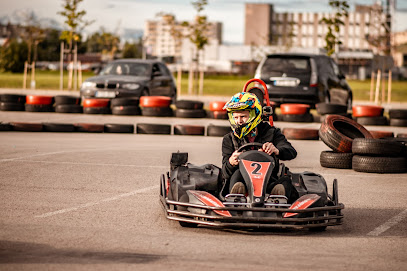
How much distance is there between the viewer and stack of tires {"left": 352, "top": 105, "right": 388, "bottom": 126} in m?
18.5

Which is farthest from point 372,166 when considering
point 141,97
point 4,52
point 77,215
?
point 4,52

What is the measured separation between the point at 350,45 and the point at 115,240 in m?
183

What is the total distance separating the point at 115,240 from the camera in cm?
566

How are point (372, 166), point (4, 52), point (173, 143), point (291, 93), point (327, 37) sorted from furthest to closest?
point (4, 52)
point (327, 37)
point (291, 93)
point (173, 143)
point (372, 166)

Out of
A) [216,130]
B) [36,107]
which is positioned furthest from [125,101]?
Result: [216,130]

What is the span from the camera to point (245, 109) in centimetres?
A: 683

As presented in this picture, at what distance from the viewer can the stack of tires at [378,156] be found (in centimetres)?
1018

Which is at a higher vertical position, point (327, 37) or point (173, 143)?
point (327, 37)

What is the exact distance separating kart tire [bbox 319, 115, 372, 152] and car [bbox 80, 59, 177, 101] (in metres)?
10.2

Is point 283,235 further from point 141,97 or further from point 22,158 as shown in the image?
point 141,97

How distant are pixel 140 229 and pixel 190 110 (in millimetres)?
13577

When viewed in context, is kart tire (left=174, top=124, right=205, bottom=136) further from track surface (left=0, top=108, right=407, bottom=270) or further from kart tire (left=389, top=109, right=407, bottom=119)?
kart tire (left=389, top=109, right=407, bottom=119)

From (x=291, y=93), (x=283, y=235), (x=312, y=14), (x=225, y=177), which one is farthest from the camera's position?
(x=312, y=14)

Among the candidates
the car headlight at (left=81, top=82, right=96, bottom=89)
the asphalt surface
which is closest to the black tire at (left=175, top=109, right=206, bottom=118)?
the car headlight at (left=81, top=82, right=96, bottom=89)
